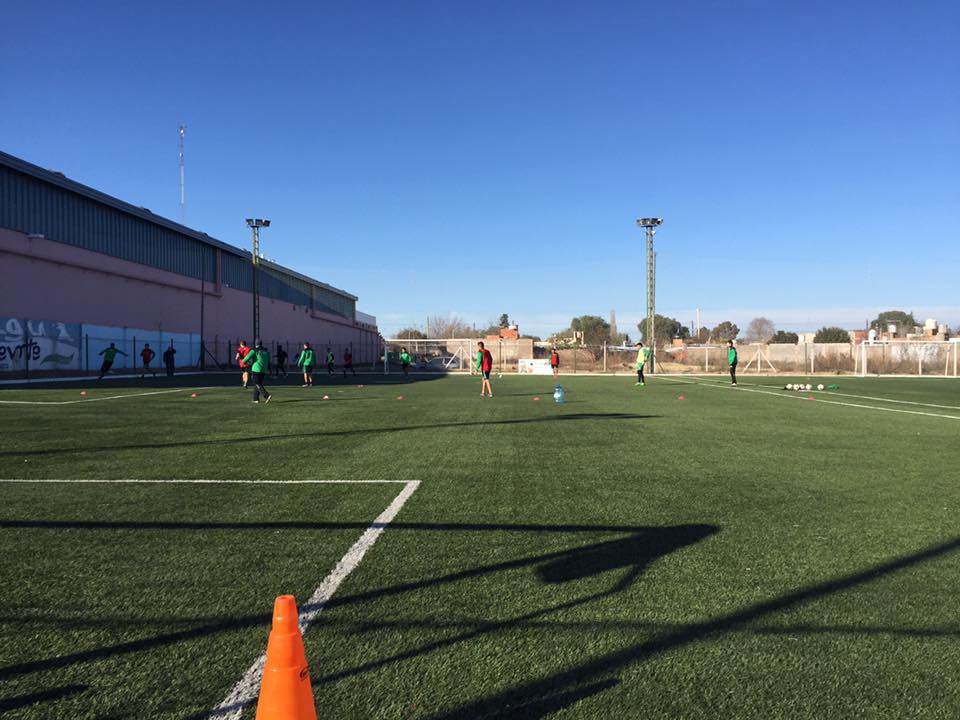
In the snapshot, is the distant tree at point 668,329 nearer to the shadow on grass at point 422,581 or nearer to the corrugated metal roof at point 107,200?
the corrugated metal roof at point 107,200

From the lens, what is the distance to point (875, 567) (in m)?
4.34

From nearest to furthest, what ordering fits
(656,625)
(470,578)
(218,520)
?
(656,625), (470,578), (218,520)

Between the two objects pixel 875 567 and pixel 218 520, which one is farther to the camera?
pixel 218 520

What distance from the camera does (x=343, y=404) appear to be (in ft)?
59.2

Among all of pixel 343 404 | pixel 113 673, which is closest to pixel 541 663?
pixel 113 673

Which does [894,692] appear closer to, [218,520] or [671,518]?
[671,518]

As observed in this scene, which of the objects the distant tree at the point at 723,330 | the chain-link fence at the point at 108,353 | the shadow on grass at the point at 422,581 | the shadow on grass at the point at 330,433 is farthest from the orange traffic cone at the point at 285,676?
the distant tree at the point at 723,330

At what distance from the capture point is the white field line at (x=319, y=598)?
2.68 m

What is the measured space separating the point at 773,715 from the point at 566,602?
132 cm

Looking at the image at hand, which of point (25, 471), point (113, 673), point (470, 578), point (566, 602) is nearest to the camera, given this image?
point (113, 673)

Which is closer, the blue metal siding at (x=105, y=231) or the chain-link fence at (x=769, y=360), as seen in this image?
the blue metal siding at (x=105, y=231)

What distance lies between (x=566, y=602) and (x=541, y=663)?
75 cm

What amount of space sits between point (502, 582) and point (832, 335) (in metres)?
96.1

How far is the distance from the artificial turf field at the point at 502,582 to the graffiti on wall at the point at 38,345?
2676cm
